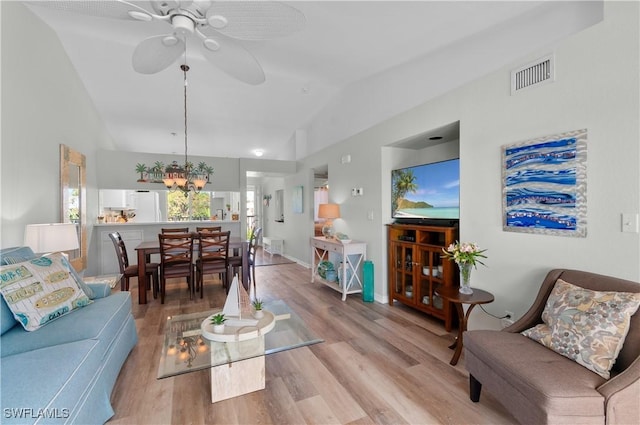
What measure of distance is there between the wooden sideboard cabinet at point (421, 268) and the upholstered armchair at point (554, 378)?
1.07m

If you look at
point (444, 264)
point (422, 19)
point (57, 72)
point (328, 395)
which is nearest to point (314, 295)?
point (444, 264)

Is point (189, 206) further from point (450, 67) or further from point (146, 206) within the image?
point (450, 67)

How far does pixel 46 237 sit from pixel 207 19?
245cm

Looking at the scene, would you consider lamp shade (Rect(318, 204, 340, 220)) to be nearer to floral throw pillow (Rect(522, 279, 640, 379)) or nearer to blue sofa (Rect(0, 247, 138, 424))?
blue sofa (Rect(0, 247, 138, 424))

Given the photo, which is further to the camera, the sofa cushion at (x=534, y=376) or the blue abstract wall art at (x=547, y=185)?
the blue abstract wall art at (x=547, y=185)

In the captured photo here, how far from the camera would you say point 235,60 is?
236 centimetres

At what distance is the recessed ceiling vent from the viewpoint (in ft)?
6.93

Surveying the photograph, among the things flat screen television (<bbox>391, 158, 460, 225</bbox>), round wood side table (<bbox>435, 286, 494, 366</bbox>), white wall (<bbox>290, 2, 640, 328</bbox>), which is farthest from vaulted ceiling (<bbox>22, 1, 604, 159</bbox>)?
round wood side table (<bbox>435, 286, 494, 366</bbox>)

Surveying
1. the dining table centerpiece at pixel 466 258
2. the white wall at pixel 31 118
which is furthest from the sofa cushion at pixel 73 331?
the dining table centerpiece at pixel 466 258

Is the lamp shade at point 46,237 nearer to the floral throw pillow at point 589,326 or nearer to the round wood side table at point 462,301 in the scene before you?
the round wood side table at point 462,301

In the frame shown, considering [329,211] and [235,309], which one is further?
[329,211]

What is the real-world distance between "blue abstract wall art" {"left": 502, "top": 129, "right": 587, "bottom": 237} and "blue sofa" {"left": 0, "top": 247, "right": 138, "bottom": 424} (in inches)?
120

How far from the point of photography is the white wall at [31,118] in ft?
8.23

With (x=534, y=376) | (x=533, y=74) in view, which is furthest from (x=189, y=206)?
Answer: (x=534, y=376)
